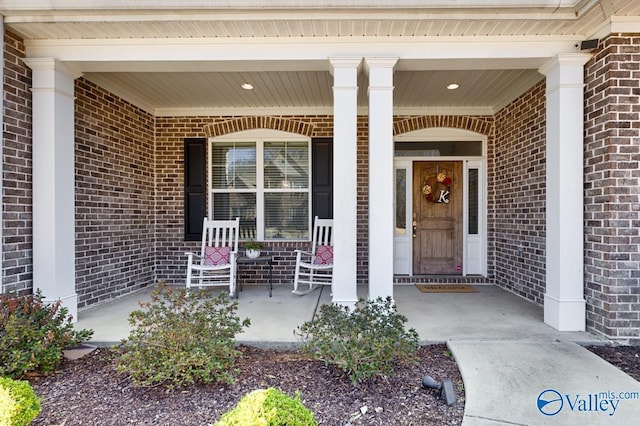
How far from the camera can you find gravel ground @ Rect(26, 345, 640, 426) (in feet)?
6.16

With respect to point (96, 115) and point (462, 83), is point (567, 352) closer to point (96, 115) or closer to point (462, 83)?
point (462, 83)

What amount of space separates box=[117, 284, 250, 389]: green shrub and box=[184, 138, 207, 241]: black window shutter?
2899 mm

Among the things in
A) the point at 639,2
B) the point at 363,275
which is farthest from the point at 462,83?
the point at 363,275

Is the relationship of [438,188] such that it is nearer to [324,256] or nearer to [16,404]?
[324,256]

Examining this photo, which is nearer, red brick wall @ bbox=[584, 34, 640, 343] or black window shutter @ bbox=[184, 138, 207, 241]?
red brick wall @ bbox=[584, 34, 640, 343]

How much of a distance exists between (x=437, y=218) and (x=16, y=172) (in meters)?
4.93

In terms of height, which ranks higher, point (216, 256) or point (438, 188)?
point (438, 188)

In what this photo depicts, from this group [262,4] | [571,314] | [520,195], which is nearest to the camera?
[262,4]

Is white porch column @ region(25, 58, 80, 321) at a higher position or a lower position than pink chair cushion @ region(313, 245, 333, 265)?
higher

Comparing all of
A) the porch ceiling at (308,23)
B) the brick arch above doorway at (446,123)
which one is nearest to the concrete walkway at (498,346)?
the brick arch above doorway at (446,123)

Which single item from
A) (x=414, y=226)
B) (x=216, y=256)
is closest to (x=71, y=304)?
(x=216, y=256)

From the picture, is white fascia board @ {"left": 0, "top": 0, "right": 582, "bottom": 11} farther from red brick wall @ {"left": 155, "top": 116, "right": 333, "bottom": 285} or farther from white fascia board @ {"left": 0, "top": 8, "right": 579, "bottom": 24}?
red brick wall @ {"left": 155, "top": 116, "right": 333, "bottom": 285}

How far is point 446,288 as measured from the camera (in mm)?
4684

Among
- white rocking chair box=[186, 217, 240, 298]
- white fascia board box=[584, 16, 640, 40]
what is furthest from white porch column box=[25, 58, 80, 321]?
white fascia board box=[584, 16, 640, 40]
